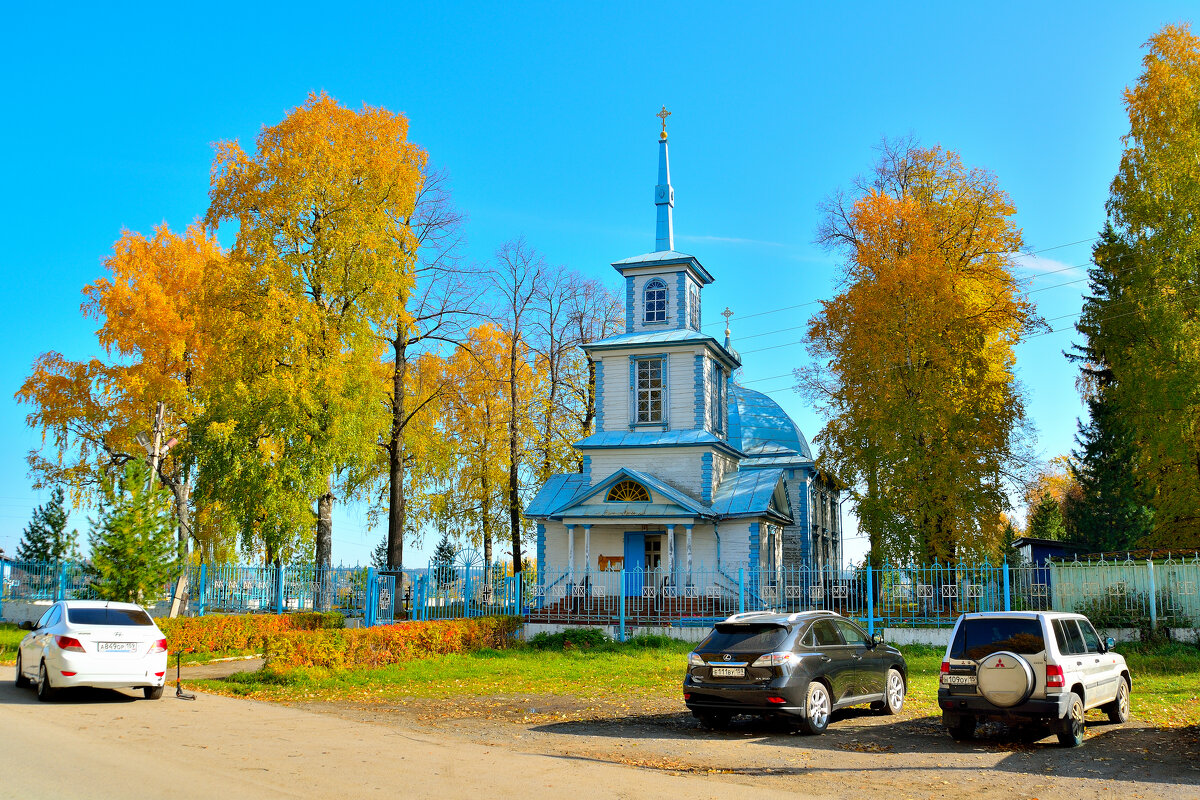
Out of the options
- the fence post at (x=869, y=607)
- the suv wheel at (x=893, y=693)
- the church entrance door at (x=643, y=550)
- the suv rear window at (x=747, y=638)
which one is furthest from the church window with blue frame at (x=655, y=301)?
the suv rear window at (x=747, y=638)

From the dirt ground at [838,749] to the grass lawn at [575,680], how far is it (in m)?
1.20

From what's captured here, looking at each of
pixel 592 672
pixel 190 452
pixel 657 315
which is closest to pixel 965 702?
pixel 592 672

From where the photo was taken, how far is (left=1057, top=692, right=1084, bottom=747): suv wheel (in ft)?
34.3

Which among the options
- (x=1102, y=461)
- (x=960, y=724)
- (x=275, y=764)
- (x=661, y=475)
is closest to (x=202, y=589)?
(x=661, y=475)

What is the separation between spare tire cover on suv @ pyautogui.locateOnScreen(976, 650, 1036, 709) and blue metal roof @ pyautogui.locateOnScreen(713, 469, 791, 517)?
674 inches

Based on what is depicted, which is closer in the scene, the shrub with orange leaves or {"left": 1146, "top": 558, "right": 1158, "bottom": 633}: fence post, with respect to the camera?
the shrub with orange leaves

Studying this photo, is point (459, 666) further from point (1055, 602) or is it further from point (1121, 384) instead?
point (1121, 384)

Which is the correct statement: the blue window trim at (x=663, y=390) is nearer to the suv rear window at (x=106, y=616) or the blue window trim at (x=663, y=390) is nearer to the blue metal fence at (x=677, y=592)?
the blue metal fence at (x=677, y=592)

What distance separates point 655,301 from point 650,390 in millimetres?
A: 3513

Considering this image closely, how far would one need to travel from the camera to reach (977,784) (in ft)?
28.7

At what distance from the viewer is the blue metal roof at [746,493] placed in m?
28.3

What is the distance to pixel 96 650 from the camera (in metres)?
12.9

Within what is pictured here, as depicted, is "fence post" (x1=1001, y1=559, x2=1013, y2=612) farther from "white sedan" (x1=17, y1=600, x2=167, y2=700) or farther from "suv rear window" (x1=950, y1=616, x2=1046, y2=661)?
"white sedan" (x1=17, y1=600, x2=167, y2=700)

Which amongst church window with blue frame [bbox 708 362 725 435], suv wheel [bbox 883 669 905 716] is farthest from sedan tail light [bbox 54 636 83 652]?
church window with blue frame [bbox 708 362 725 435]
